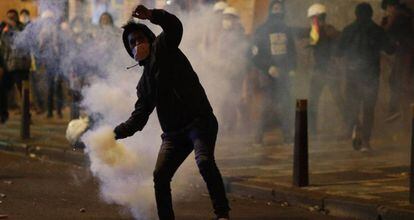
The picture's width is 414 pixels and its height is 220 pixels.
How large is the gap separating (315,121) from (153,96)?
8.27m

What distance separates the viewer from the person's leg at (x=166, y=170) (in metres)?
7.48

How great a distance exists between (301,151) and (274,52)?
14.7ft

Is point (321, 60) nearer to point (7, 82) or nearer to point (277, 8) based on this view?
point (277, 8)

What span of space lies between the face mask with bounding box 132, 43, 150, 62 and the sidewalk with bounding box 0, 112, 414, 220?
2.72 metres

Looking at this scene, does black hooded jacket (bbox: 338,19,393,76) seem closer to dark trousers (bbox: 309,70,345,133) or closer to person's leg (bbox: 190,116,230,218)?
dark trousers (bbox: 309,70,345,133)

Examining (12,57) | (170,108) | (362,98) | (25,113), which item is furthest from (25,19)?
(170,108)

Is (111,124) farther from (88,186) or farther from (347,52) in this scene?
(347,52)

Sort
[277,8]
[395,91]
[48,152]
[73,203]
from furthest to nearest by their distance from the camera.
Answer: [277,8] < [395,91] < [48,152] < [73,203]

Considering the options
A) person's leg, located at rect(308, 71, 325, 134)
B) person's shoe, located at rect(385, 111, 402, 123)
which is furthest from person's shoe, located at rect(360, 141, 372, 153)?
person's leg, located at rect(308, 71, 325, 134)

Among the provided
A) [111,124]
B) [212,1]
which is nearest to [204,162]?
[111,124]

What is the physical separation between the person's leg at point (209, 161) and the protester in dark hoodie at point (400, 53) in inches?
283

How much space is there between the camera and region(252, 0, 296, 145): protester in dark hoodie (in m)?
14.7

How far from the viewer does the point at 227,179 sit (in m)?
10.9

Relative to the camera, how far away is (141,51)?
24.3 ft
